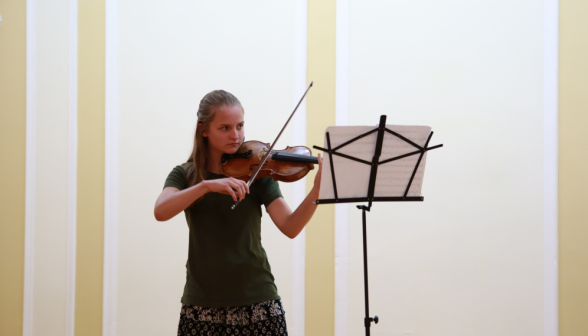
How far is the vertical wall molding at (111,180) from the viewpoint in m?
2.64

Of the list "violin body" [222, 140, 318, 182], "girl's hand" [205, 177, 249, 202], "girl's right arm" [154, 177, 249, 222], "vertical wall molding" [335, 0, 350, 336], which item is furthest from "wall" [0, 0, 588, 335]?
"girl's hand" [205, 177, 249, 202]

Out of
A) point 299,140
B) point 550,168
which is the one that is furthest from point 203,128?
point 550,168

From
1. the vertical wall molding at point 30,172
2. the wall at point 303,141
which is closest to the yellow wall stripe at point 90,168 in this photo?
the wall at point 303,141

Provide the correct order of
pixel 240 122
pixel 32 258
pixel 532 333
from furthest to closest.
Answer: pixel 32 258 < pixel 532 333 < pixel 240 122

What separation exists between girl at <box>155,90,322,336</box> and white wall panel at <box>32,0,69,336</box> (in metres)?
1.50

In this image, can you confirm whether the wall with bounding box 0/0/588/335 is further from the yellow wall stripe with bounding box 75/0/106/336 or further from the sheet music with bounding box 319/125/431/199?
the sheet music with bounding box 319/125/431/199

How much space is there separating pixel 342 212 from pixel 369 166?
1.16 meters

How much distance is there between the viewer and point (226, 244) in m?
1.43

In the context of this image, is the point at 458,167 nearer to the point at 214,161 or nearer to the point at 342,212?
the point at 342,212

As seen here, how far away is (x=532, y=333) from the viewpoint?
251 centimetres

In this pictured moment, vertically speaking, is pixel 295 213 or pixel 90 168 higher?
pixel 90 168

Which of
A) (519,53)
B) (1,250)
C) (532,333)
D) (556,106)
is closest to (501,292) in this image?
(532,333)

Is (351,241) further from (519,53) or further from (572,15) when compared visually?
(572,15)

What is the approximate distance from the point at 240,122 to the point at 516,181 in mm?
1679
